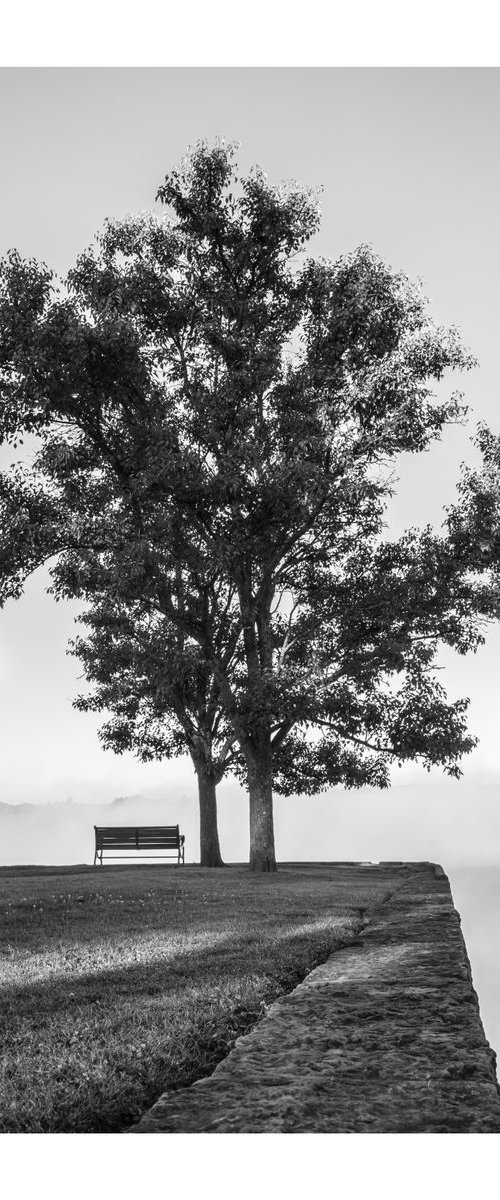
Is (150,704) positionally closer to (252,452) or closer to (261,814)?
(261,814)

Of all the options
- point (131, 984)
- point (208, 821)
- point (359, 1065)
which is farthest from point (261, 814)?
point (359, 1065)

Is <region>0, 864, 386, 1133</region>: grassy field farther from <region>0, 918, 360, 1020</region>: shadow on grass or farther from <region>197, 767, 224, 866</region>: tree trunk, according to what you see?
<region>197, 767, 224, 866</region>: tree trunk

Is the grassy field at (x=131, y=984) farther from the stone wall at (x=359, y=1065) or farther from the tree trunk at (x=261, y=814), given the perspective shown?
the tree trunk at (x=261, y=814)

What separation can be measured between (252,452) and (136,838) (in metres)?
12.4

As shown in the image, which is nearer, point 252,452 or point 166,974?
point 166,974

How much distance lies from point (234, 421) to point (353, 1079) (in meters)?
14.3

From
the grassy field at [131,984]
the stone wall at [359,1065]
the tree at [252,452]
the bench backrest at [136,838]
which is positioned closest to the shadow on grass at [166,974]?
the grassy field at [131,984]

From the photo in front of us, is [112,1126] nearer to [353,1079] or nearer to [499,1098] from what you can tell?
[353,1079]

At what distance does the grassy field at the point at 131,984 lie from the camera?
3648 millimetres

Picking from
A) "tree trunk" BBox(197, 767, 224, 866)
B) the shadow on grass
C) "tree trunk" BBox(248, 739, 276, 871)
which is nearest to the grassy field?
the shadow on grass

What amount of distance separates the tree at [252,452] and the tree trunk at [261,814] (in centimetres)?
4

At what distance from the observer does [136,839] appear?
2369cm

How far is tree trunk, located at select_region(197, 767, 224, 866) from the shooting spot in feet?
72.4

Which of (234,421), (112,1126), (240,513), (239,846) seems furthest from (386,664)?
(239,846)
